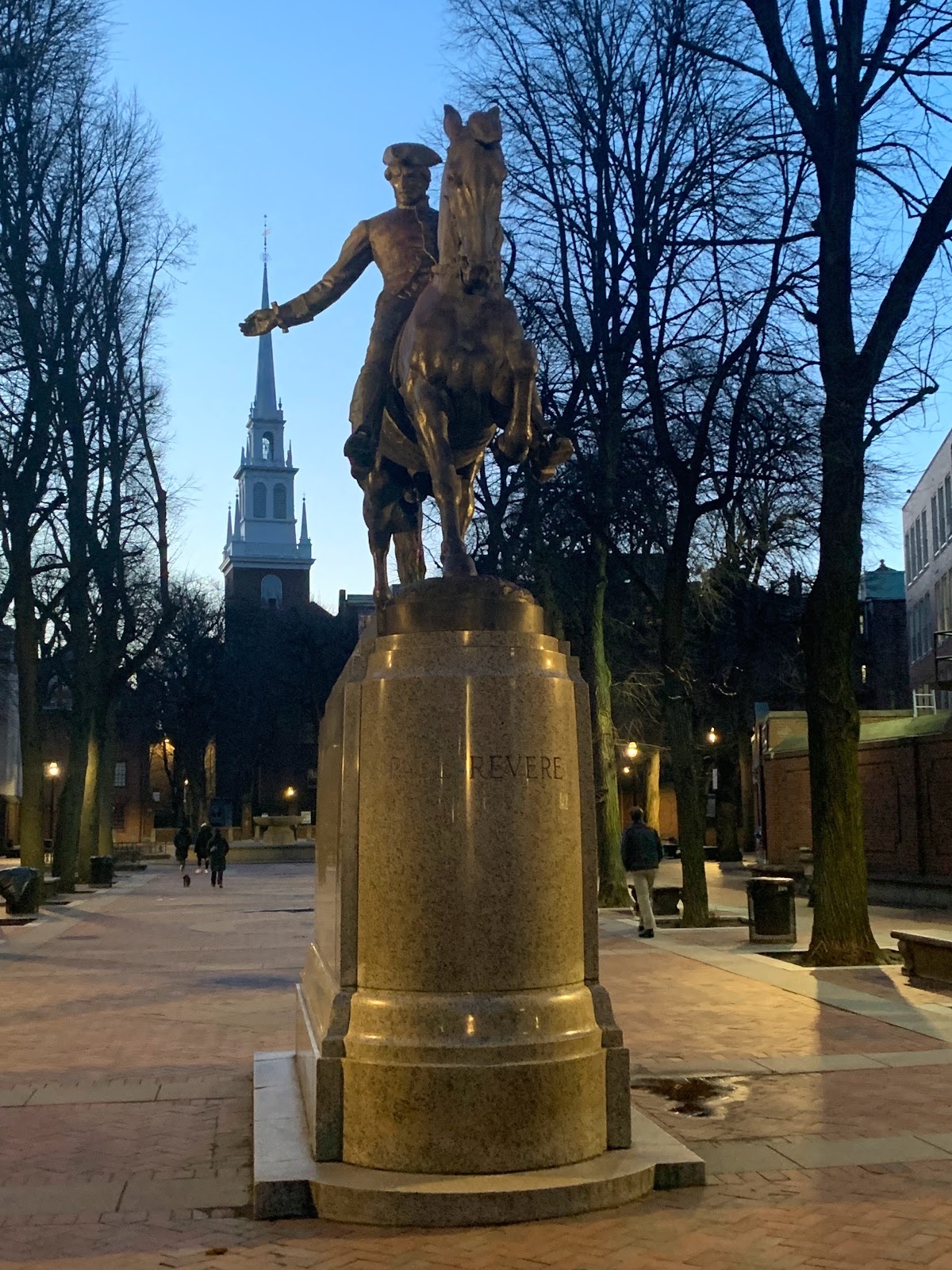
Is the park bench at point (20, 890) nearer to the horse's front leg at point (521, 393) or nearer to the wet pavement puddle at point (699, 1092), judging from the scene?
the wet pavement puddle at point (699, 1092)

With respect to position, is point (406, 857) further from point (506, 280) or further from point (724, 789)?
point (724, 789)

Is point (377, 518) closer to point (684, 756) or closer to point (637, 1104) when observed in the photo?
point (637, 1104)

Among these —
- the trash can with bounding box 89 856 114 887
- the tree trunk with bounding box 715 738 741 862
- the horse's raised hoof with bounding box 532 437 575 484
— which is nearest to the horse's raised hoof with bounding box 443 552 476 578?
the horse's raised hoof with bounding box 532 437 575 484

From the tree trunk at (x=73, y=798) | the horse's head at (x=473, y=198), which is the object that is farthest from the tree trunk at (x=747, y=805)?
the horse's head at (x=473, y=198)

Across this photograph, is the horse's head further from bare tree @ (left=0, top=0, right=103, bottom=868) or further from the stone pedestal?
bare tree @ (left=0, top=0, right=103, bottom=868)

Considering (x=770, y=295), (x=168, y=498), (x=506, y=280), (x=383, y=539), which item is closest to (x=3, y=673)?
(x=168, y=498)

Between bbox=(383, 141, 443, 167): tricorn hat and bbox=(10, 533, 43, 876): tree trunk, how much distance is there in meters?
18.3

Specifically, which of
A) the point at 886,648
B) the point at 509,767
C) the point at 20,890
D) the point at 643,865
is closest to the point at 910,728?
the point at 643,865

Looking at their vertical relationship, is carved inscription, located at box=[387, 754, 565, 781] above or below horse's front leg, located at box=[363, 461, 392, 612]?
below

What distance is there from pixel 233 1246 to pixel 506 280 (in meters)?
22.6

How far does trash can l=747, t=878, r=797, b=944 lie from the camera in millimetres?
19078

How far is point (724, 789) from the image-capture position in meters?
50.7

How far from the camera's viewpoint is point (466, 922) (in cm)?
663

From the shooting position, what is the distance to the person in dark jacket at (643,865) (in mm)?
20609
